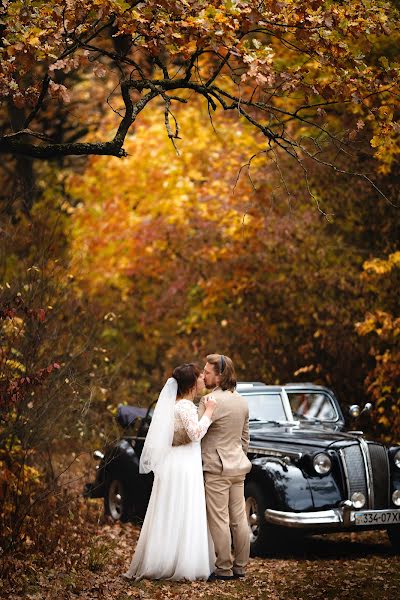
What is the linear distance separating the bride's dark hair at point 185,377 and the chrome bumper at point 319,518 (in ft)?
6.05

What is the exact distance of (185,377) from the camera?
8484mm

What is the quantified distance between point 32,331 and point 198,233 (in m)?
8.42

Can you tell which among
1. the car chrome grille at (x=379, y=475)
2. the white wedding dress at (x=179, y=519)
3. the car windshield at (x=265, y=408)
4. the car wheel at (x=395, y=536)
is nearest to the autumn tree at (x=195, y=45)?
the white wedding dress at (x=179, y=519)

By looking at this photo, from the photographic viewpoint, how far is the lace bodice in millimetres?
8297

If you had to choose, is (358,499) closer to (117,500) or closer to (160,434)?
(160,434)

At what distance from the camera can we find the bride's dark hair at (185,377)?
8484 millimetres

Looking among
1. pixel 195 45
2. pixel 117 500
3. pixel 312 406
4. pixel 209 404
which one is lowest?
pixel 117 500

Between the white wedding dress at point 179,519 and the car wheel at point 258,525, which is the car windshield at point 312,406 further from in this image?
the white wedding dress at point 179,519

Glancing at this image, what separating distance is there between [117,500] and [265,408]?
2221mm

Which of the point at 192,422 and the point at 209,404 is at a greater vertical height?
the point at 209,404

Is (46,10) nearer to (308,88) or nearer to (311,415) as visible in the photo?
(308,88)

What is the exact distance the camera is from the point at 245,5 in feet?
22.7

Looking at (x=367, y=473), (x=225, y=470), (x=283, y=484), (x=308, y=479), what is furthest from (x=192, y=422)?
(x=367, y=473)

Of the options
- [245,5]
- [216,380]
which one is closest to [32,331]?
[216,380]
